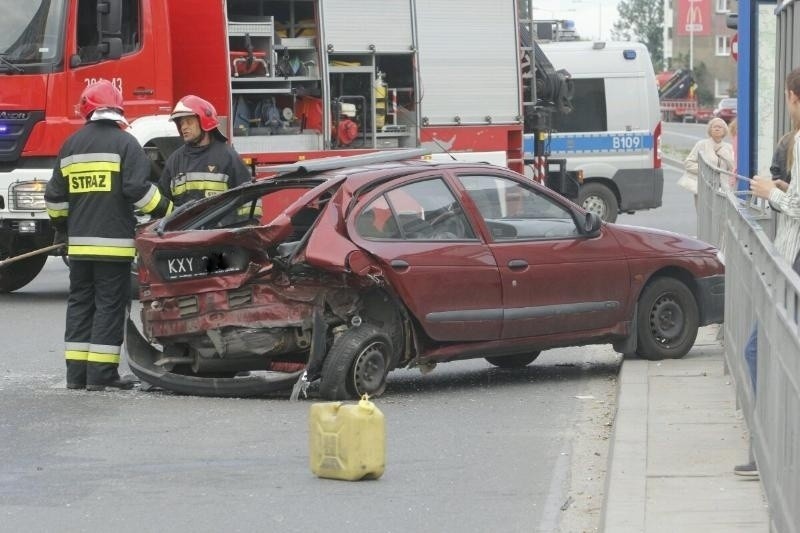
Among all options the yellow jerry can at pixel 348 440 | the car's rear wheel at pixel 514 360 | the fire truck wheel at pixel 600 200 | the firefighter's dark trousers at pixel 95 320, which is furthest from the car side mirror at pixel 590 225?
the fire truck wheel at pixel 600 200

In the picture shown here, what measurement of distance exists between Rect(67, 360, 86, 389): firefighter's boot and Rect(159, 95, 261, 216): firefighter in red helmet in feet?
4.75

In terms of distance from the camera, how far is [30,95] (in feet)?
49.9

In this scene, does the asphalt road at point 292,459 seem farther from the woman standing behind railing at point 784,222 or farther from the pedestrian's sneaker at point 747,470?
the woman standing behind railing at point 784,222

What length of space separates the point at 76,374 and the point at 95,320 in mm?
374

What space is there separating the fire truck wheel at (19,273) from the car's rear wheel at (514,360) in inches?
256

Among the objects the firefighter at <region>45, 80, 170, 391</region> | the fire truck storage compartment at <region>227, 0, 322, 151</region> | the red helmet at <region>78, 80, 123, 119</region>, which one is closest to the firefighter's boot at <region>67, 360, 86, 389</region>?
the firefighter at <region>45, 80, 170, 391</region>

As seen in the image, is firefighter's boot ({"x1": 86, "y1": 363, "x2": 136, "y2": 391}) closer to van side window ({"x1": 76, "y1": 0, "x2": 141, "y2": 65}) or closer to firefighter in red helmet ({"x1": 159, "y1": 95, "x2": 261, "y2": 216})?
firefighter in red helmet ({"x1": 159, "y1": 95, "x2": 261, "y2": 216})

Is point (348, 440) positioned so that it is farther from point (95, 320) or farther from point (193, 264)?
point (95, 320)

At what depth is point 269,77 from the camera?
54.9 ft

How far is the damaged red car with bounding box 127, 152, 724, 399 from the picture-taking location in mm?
9594

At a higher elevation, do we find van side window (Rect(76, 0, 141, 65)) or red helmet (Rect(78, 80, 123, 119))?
van side window (Rect(76, 0, 141, 65))

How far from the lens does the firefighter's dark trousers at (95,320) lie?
10.3m

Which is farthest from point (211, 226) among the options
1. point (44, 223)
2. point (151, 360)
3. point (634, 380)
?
point (44, 223)

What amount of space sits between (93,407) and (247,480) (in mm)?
2348
